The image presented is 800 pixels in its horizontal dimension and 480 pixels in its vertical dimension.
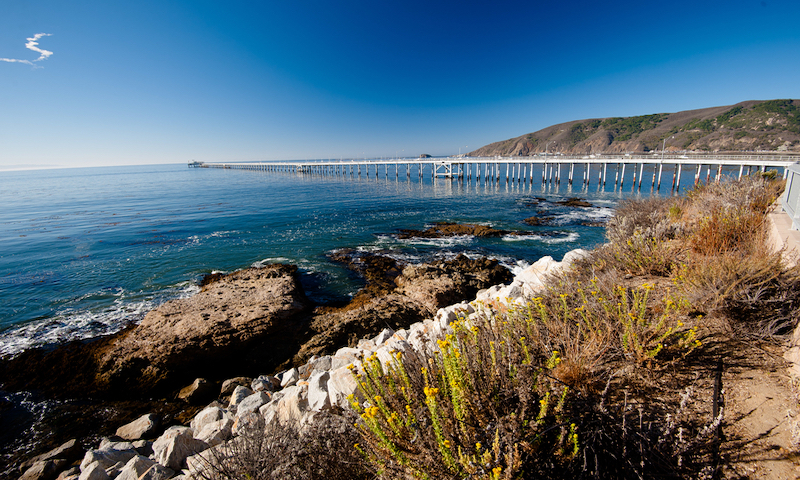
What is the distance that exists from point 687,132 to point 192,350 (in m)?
137

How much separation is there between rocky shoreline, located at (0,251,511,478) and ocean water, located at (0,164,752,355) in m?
1.39

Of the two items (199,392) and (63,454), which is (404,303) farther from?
(63,454)

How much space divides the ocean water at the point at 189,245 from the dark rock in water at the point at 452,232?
0.77m

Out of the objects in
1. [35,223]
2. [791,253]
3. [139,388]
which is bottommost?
[139,388]

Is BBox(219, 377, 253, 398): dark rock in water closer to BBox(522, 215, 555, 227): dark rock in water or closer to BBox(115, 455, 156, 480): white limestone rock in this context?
BBox(115, 455, 156, 480): white limestone rock

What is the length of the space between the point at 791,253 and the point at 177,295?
15.3 m

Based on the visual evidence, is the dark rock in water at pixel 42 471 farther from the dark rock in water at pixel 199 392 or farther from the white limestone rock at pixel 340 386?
the white limestone rock at pixel 340 386

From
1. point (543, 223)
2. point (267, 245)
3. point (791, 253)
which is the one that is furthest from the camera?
point (543, 223)

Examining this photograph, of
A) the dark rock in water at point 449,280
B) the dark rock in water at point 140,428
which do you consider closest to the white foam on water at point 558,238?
the dark rock in water at point 449,280

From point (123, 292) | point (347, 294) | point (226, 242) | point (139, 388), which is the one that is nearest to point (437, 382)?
point (139, 388)

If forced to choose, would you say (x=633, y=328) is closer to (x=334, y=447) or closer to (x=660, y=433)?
(x=660, y=433)

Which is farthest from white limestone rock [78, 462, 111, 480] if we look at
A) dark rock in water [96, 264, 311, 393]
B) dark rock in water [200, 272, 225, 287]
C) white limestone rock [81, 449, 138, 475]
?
dark rock in water [200, 272, 225, 287]

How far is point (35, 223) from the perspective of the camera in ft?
84.2

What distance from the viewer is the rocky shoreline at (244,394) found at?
405cm
